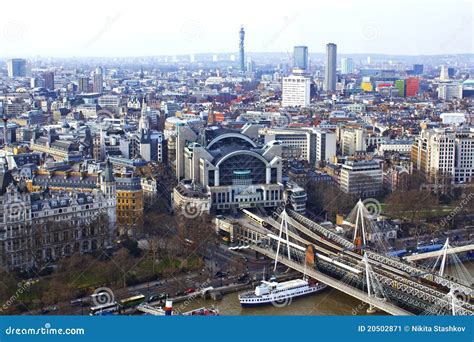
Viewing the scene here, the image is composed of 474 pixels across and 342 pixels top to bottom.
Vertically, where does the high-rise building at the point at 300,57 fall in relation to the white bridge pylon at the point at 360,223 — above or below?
above

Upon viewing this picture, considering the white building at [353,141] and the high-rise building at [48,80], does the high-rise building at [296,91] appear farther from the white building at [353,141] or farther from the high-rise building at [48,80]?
the white building at [353,141]

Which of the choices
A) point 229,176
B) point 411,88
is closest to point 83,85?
point 411,88

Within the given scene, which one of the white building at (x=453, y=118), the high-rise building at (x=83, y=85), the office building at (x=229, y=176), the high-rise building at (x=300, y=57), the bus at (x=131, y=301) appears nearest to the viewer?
the bus at (x=131, y=301)

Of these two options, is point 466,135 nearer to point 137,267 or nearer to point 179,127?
point 179,127

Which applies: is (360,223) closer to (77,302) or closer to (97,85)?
(77,302)

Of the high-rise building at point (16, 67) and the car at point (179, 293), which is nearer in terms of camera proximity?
the car at point (179, 293)

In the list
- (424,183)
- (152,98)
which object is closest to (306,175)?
(424,183)

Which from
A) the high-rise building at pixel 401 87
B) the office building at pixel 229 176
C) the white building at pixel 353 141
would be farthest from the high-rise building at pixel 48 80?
the office building at pixel 229 176
